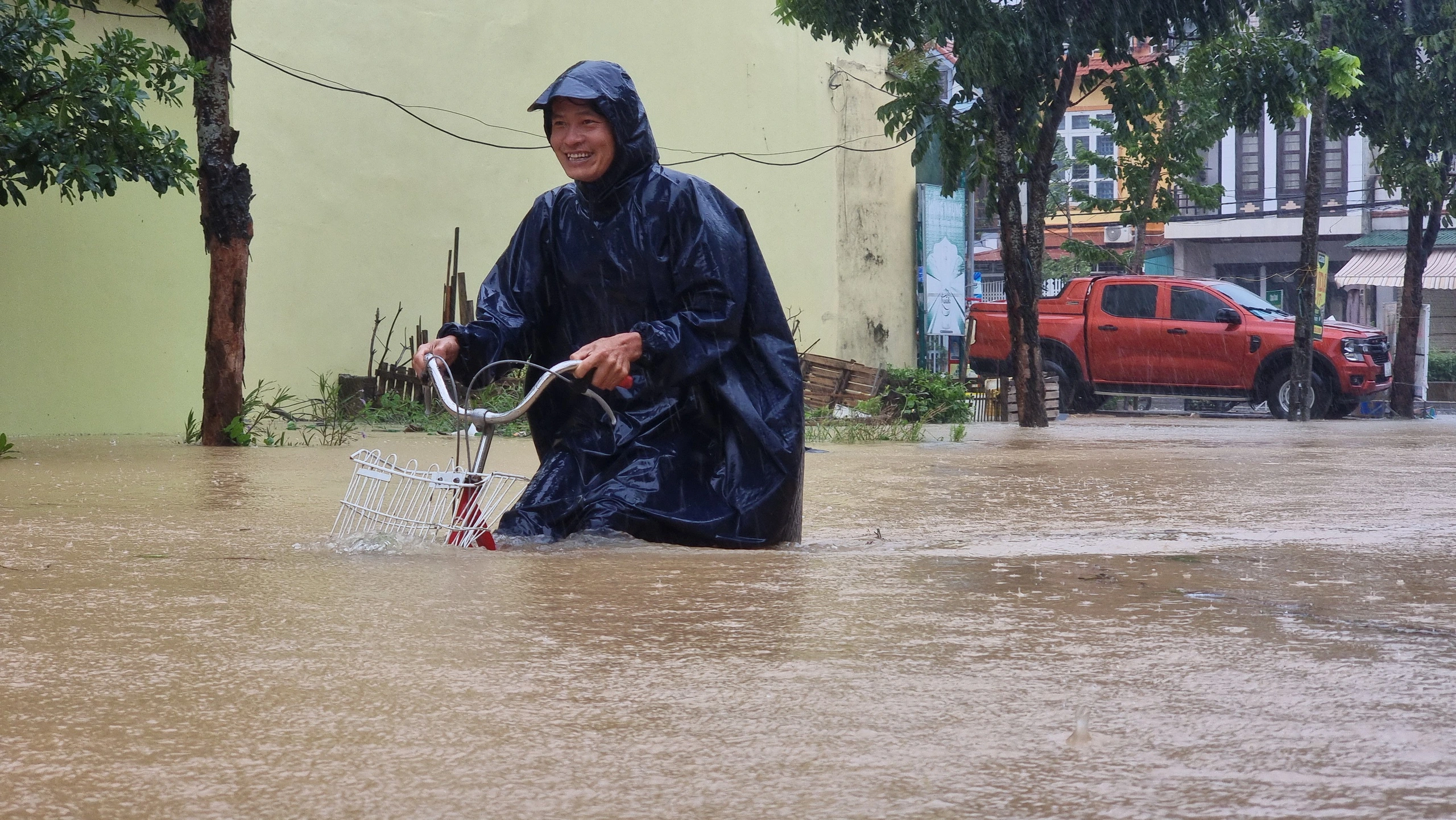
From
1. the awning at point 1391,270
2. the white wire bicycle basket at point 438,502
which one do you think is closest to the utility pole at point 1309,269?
the awning at point 1391,270

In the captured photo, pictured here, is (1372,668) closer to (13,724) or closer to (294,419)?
(13,724)

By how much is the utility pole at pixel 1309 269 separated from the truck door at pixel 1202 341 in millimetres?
660

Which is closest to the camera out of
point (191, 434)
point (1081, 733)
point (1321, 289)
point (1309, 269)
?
point (1081, 733)

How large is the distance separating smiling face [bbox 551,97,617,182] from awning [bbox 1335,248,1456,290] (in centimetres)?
2973

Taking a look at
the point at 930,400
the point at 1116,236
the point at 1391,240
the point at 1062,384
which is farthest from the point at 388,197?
the point at 1116,236

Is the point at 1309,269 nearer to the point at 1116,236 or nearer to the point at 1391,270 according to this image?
the point at 1391,270

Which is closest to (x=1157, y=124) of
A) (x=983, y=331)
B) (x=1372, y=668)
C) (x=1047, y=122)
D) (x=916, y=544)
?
(x=983, y=331)

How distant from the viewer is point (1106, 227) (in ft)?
126

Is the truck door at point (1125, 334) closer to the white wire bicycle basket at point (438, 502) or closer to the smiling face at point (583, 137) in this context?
the smiling face at point (583, 137)

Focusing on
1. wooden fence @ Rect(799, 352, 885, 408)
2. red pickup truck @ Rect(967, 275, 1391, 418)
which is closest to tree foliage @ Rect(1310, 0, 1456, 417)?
red pickup truck @ Rect(967, 275, 1391, 418)

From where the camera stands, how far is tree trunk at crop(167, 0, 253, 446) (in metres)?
10.1

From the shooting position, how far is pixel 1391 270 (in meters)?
31.8

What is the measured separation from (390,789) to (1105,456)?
354 inches

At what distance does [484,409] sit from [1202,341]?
53.5 feet
